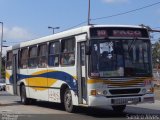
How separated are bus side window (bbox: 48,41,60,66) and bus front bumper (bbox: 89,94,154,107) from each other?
12.9 ft

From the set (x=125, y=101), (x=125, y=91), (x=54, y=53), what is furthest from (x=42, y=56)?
(x=125, y=101)

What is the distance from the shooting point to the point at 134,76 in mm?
16109

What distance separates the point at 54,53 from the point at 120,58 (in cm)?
414

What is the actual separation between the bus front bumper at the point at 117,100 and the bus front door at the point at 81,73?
728mm

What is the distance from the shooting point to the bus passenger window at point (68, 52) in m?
17.4

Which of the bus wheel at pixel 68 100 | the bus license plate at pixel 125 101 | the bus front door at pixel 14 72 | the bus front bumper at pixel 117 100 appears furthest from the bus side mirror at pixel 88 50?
the bus front door at pixel 14 72

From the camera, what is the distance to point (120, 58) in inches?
632

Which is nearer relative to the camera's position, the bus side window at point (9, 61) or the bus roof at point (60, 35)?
the bus roof at point (60, 35)

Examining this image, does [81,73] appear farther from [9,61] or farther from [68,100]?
[9,61]

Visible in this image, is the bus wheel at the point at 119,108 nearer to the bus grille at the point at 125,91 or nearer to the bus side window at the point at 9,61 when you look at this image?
the bus grille at the point at 125,91

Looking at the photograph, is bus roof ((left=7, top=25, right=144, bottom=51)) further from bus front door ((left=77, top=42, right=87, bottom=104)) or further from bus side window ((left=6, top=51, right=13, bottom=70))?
bus side window ((left=6, top=51, right=13, bottom=70))

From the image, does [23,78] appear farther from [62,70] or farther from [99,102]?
[99,102]

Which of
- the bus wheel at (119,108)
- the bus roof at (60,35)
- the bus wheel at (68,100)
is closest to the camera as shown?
the bus roof at (60,35)

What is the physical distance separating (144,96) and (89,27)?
3.16 m
